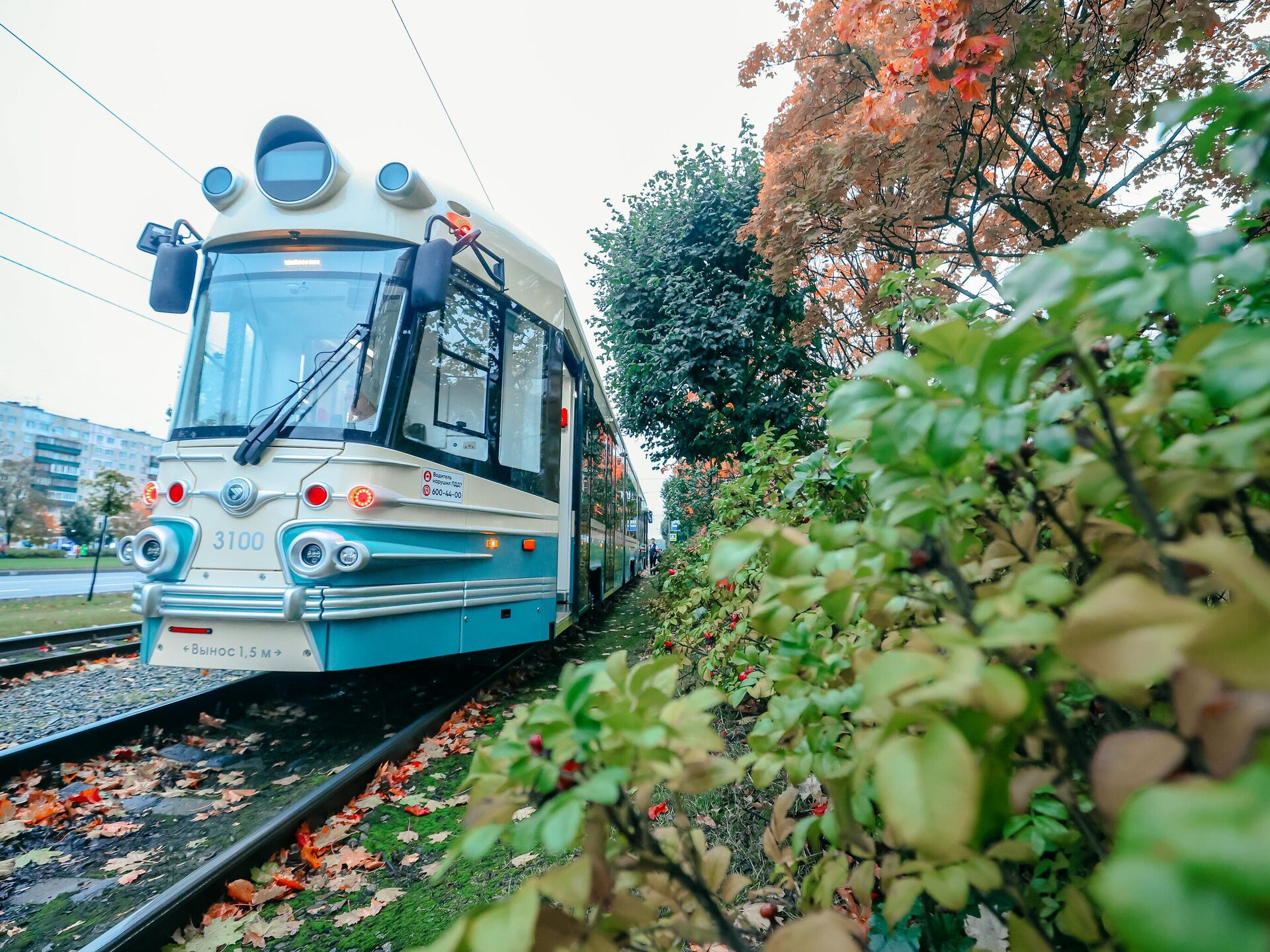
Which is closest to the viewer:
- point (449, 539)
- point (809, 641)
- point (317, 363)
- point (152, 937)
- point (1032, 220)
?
point (809, 641)

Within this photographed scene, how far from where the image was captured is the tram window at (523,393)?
4.57 m

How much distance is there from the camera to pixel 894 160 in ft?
17.0

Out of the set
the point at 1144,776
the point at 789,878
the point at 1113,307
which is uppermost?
the point at 1113,307

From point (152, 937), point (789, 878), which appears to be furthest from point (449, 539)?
point (789, 878)

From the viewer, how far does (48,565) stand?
32969 millimetres

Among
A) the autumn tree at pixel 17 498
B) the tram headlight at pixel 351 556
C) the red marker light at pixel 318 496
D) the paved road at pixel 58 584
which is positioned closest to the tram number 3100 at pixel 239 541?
the red marker light at pixel 318 496

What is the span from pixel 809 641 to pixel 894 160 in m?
5.51

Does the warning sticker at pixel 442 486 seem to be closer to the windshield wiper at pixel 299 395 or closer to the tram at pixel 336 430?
the tram at pixel 336 430

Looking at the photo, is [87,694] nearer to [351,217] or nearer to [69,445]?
[351,217]

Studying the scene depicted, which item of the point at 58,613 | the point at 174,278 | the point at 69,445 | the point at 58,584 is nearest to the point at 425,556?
the point at 174,278

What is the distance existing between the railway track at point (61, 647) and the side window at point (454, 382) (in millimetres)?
4897

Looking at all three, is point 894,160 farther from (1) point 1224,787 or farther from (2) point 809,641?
(1) point 1224,787

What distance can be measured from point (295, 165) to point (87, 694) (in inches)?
184

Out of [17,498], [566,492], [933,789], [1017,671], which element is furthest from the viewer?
[17,498]
